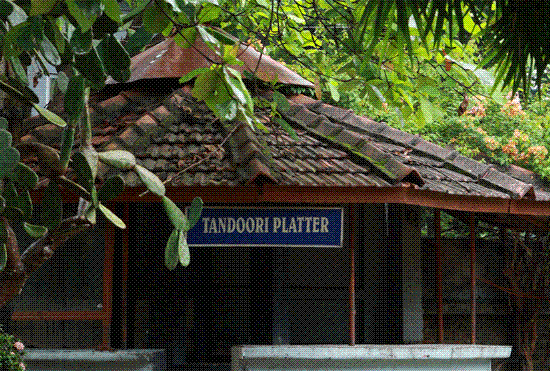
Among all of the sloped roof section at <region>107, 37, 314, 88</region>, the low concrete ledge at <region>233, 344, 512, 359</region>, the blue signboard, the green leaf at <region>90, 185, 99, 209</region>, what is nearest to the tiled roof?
the sloped roof section at <region>107, 37, 314, 88</region>

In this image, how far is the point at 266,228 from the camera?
7.36 m

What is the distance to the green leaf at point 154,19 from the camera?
3674 mm

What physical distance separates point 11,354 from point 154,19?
14.9ft

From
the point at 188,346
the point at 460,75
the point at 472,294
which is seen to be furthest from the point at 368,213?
the point at 460,75

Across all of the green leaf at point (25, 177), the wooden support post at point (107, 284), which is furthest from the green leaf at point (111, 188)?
the wooden support post at point (107, 284)

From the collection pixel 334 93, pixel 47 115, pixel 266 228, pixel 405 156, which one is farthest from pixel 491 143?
pixel 47 115

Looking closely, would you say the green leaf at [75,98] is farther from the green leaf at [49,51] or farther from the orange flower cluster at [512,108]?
the orange flower cluster at [512,108]

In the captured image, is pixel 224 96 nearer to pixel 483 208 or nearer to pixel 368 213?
pixel 483 208

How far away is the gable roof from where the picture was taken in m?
7.18

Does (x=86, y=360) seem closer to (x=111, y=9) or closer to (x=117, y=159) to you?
(x=117, y=159)

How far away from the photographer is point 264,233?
736 centimetres

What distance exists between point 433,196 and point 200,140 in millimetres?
2500

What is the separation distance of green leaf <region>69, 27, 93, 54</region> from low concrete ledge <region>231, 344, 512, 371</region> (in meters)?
4.64

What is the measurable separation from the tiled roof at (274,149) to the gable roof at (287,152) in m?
0.01
